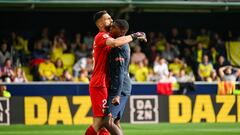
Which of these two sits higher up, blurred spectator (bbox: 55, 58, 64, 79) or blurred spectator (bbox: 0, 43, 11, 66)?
blurred spectator (bbox: 0, 43, 11, 66)

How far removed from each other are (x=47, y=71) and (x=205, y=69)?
5225 mm

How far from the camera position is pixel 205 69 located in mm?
24922

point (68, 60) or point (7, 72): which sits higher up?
point (68, 60)

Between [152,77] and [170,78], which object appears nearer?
[170,78]

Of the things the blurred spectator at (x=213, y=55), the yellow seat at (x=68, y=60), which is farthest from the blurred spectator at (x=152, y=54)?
the yellow seat at (x=68, y=60)

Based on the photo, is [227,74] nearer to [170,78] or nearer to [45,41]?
[170,78]

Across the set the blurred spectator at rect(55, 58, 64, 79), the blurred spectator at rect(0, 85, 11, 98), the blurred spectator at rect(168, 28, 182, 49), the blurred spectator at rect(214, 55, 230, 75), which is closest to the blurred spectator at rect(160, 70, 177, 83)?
the blurred spectator at rect(214, 55, 230, 75)

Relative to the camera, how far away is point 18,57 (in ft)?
80.1

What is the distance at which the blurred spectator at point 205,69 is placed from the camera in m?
24.8

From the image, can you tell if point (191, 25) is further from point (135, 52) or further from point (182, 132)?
point (182, 132)

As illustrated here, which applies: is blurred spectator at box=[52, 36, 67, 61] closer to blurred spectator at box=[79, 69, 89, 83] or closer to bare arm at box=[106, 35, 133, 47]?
blurred spectator at box=[79, 69, 89, 83]

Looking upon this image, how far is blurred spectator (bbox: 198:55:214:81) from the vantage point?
24844 mm

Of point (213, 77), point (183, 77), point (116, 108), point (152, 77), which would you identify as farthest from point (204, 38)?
point (116, 108)

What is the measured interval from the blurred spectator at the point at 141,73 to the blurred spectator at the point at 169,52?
4.96ft
